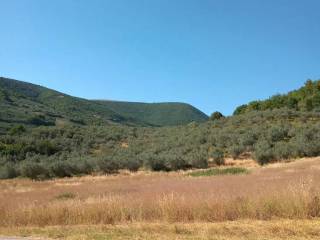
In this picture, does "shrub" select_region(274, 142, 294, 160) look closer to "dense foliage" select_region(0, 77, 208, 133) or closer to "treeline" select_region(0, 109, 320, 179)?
"treeline" select_region(0, 109, 320, 179)

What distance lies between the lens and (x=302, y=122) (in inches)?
2655

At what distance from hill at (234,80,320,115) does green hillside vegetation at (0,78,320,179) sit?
14.0 m

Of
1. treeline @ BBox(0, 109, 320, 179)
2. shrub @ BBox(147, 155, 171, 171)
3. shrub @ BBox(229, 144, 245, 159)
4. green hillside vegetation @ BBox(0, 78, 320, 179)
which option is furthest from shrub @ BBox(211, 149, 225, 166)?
shrub @ BBox(147, 155, 171, 171)

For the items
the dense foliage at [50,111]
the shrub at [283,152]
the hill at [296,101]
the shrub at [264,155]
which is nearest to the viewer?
the shrub at [264,155]

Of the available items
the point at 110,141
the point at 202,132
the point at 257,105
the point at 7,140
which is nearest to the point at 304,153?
the point at 202,132

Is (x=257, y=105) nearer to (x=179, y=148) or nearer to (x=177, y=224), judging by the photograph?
(x=179, y=148)

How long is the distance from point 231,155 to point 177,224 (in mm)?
41873

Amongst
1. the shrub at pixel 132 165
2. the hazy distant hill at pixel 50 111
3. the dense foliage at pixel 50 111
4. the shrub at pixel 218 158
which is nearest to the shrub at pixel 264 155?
the shrub at pixel 218 158

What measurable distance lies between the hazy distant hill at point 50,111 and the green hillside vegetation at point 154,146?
15071mm

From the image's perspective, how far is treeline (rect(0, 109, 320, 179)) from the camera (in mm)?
49906

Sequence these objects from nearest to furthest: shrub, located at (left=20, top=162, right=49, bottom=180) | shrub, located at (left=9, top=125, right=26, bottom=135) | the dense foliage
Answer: shrub, located at (left=20, top=162, right=49, bottom=180), shrub, located at (left=9, top=125, right=26, bottom=135), the dense foliage

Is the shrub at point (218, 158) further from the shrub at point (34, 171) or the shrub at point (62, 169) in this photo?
the shrub at point (34, 171)

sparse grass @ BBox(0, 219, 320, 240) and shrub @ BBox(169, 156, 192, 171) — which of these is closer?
sparse grass @ BBox(0, 219, 320, 240)

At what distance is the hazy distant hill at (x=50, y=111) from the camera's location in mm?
101000
